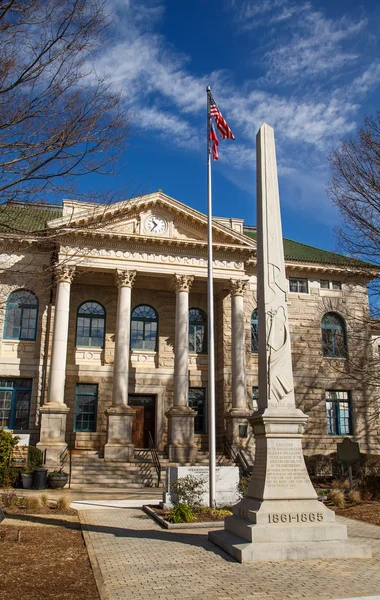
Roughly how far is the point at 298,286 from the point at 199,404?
8992 mm

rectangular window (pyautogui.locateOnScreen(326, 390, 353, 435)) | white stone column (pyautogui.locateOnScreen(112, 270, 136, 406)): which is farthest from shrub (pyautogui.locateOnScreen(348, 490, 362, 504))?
rectangular window (pyautogui.locateOnScreen(326, 390, 353, 435))

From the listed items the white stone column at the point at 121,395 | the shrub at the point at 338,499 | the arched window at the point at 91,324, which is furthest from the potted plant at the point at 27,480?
the shrub at the point at 338,499

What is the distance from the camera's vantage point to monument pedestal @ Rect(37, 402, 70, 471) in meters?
22.3

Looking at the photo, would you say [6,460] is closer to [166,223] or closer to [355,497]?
[355,497]

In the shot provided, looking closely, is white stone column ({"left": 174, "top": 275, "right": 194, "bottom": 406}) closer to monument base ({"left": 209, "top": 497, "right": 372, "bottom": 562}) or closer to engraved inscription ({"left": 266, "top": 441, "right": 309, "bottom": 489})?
engraved inscription ({"left": 266, "top": 441, "right": 309, "bottom": 489})

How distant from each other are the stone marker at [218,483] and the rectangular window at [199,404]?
45.8 ft

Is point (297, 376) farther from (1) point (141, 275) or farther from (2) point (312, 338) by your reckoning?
(1) point (141, 275)

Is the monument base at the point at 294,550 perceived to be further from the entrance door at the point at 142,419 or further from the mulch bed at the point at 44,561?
the entrance door at the point at 142,419

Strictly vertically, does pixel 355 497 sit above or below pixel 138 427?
below

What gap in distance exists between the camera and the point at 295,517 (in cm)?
796

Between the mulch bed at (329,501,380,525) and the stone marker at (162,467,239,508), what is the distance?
2745 millimetres

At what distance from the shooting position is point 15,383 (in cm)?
2559

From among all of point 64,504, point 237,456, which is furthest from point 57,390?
point 64,504

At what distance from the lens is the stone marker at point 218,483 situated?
1366cm
